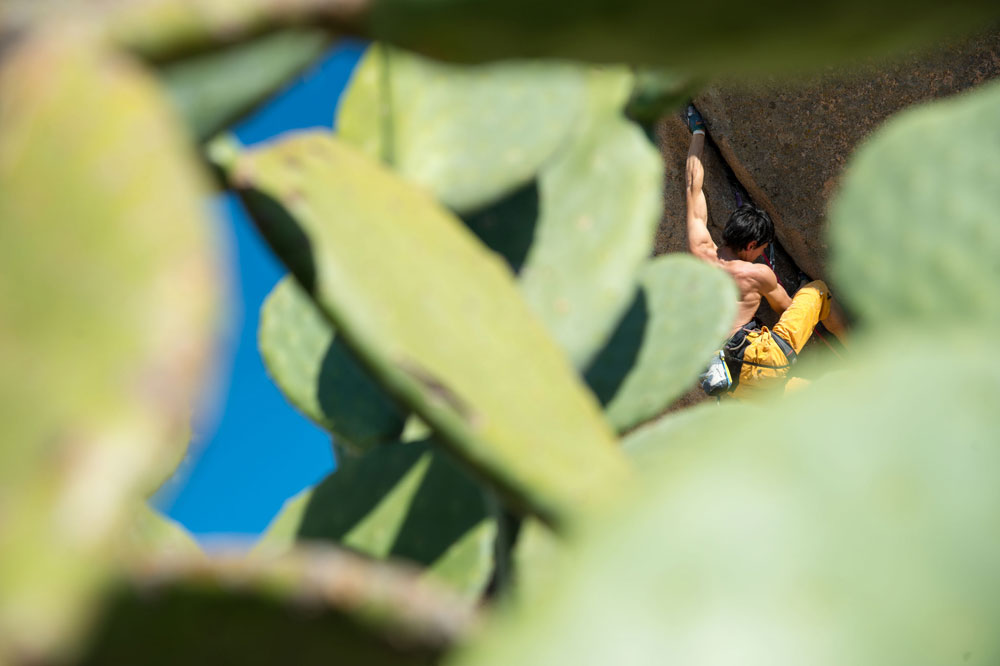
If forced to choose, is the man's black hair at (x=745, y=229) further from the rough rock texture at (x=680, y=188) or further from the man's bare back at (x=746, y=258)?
the rough rock texture at (x=680, y=188)

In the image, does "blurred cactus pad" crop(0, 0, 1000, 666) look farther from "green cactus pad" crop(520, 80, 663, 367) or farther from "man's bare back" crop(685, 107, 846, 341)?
"man's bare back" crop(685, 107, 846, 341)

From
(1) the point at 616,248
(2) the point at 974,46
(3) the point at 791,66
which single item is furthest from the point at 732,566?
(2) the point at 974,46

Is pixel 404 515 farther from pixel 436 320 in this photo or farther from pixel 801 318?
pixel 801 318

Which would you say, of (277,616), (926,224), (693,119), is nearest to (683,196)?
(693,119)

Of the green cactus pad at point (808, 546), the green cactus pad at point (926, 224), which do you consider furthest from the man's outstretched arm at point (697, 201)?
the green cactus pad at point (808, 546)

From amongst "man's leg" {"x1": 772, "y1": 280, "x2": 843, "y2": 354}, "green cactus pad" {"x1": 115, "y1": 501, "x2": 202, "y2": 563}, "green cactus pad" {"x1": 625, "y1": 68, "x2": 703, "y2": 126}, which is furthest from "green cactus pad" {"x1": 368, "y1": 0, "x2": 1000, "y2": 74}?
"man's leg" {"x1": 772, "y1": 280, "x2": 843, "y2": 354}

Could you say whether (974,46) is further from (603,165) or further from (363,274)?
(363,274)
